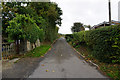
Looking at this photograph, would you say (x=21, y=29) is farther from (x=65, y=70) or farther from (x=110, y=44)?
(x=110, y=44)

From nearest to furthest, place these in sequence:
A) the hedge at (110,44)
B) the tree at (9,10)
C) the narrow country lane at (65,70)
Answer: the narrow country lane at (65,70) < the hedge at (110,44) < the tree at (9,10)

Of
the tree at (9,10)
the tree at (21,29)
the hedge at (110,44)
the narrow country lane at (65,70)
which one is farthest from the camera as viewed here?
the tree at (9,10)

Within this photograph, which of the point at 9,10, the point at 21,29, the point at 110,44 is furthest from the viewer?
the point at 9,10

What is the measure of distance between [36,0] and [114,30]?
15.5m

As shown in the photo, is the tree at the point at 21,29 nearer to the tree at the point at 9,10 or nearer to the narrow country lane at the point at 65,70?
the tree at the point at 9,10

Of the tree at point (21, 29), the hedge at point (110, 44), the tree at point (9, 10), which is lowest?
the hedge at point (110, 44)

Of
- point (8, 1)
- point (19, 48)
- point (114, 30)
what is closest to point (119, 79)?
point (114, 30)

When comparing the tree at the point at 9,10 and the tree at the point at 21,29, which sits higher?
the tree at the point at 9,10

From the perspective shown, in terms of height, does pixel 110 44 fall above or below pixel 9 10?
below

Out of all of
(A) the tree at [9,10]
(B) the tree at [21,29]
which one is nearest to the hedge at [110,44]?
(B) the tree at [21,29]

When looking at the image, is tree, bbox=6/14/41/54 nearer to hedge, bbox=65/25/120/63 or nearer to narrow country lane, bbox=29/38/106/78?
narrow country lane, bbox=29/38/106/78

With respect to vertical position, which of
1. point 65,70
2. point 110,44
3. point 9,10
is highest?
point 9,10

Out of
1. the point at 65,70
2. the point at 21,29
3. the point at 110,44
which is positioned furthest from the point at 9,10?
the point at 110,44

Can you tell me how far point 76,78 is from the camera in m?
3.77
